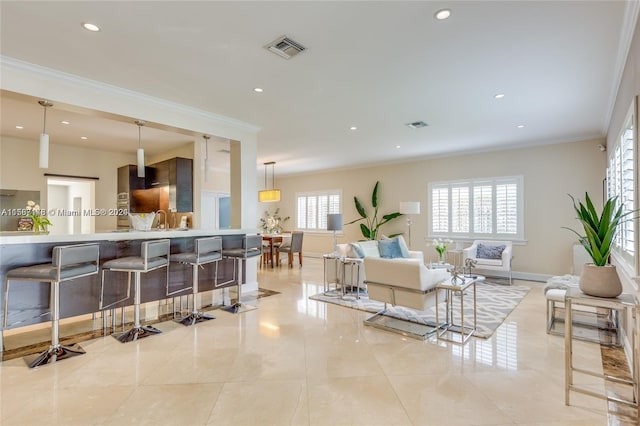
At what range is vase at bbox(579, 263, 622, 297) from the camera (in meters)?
2.15

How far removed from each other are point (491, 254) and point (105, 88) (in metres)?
7.13

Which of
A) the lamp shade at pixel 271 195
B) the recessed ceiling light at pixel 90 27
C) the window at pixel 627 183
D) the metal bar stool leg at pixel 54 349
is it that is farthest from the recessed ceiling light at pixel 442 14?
the lamp shade at pixel 271 195

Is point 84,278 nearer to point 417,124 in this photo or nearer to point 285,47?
point 285,47

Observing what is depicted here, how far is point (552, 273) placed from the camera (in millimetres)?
6371

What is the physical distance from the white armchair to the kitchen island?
16.4 ft

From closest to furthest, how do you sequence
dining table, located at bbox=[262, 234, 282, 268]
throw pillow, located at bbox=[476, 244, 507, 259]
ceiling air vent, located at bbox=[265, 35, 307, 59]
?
ceiling air vent, located at bbox=[265, 35, 307, 59]
throw pillow, located at bbox=[476, 244, 507, 259]
dining table, located at bbox=[262, 234, 282, 268]

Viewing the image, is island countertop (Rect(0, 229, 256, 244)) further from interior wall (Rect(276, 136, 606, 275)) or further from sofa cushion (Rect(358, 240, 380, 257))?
interior wall (Rect(276, 136, 606, 275))

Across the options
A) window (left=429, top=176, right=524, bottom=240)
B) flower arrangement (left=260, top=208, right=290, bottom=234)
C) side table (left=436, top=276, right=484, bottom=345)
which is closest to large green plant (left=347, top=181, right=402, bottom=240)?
window (left=429, top=176, right=524, bottom=240)

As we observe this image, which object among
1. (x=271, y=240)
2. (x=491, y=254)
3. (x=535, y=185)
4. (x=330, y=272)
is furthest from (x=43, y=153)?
(x=535, y=185)

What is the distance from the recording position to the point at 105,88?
3693 millimetres

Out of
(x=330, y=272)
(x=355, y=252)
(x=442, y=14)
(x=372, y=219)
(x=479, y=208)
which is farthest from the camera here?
(x=372, y=219)

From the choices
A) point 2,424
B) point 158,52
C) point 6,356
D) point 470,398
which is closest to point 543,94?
point 470,398

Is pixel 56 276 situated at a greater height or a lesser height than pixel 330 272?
greater

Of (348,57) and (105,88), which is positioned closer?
(348,57)
